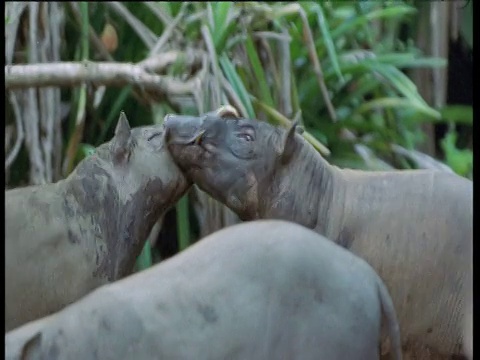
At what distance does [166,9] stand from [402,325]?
921 mm

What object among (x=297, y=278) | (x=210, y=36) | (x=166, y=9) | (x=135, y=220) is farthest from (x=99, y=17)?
(x=297, y=278)

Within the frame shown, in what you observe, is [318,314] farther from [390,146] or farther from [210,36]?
[390,146]

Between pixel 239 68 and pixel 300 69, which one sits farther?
pixel 300 69

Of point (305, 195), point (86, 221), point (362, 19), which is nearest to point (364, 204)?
point (305, 195)

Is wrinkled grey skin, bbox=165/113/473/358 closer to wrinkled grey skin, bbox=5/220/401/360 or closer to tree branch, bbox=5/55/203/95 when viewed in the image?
wrinkled grey skin, bbox=5/220/401/360

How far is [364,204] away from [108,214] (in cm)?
26

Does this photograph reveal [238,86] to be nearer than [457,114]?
Yes

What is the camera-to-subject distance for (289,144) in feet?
3.10

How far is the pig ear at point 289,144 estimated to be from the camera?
94 centimetres

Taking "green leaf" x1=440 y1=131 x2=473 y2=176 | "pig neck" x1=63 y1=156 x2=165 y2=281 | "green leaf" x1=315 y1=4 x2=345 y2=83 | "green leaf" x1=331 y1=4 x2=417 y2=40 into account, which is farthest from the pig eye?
"green leaf" x1=331 y1=4 x2=417 y2=40

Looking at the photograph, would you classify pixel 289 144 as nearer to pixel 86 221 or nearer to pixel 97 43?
pixel 86 221

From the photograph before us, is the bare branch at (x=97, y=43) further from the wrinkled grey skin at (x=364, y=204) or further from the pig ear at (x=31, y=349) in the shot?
the pig ear at (x=31, y=349)

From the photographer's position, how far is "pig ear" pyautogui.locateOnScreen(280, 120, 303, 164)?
94 centimetres

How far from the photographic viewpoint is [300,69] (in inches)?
65.6
